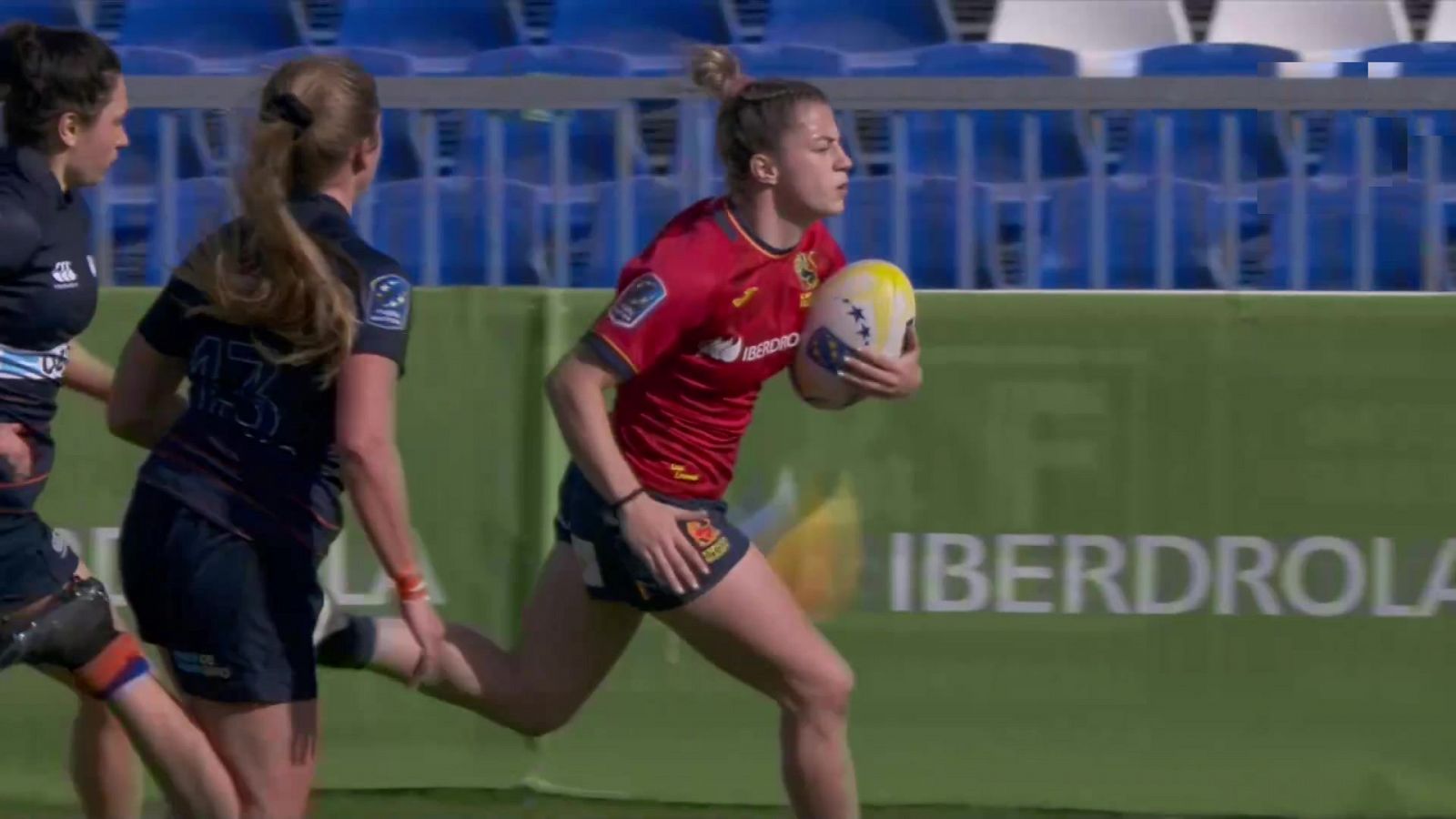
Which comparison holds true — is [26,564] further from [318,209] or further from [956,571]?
[956,571]

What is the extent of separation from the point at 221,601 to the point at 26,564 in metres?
0.53

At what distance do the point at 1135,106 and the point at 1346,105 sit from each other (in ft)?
1.93

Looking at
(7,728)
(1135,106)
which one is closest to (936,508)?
(1135,106)

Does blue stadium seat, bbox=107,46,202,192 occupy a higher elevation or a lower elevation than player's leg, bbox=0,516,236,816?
higher

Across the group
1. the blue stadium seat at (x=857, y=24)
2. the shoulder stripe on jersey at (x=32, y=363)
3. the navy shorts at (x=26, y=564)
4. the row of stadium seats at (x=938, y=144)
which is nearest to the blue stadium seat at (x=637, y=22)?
the blue stadium seat at (x=857, y=24)

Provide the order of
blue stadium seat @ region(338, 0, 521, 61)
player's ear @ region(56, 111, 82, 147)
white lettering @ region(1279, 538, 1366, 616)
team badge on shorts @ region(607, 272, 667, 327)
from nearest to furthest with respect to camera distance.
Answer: player's ear @ region(56, 111, 82, 147) < team badge on shorts @ region(607, 272, 667, 327) < white lettering @ region(1279, 538, 1366, 616) < blue stadium seat @ region(338, 0, 521, 61)

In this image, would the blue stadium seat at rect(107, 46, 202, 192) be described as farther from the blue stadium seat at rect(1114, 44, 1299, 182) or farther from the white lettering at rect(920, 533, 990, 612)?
the blue stadium seat at rect(1114, 44, 1299, 182)

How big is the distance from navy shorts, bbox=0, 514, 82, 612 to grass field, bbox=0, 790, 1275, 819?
5.85 feet

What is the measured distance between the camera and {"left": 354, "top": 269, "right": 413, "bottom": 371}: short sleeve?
12.1ft

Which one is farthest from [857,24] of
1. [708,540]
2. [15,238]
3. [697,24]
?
[15,238]

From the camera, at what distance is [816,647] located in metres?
4.32

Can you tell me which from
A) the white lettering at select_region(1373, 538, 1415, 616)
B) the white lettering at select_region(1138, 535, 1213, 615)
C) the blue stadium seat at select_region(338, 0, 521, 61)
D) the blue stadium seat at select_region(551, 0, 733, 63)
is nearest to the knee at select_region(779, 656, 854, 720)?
the white lettering at select_region(1138, 535, 1213, 615)

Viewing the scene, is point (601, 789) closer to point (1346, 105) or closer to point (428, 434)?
point (428, 434)

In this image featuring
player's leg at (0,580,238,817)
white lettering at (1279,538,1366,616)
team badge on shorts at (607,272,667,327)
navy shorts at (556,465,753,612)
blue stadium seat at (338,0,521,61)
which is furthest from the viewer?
blue stadium seat at (338,0,521,61)
